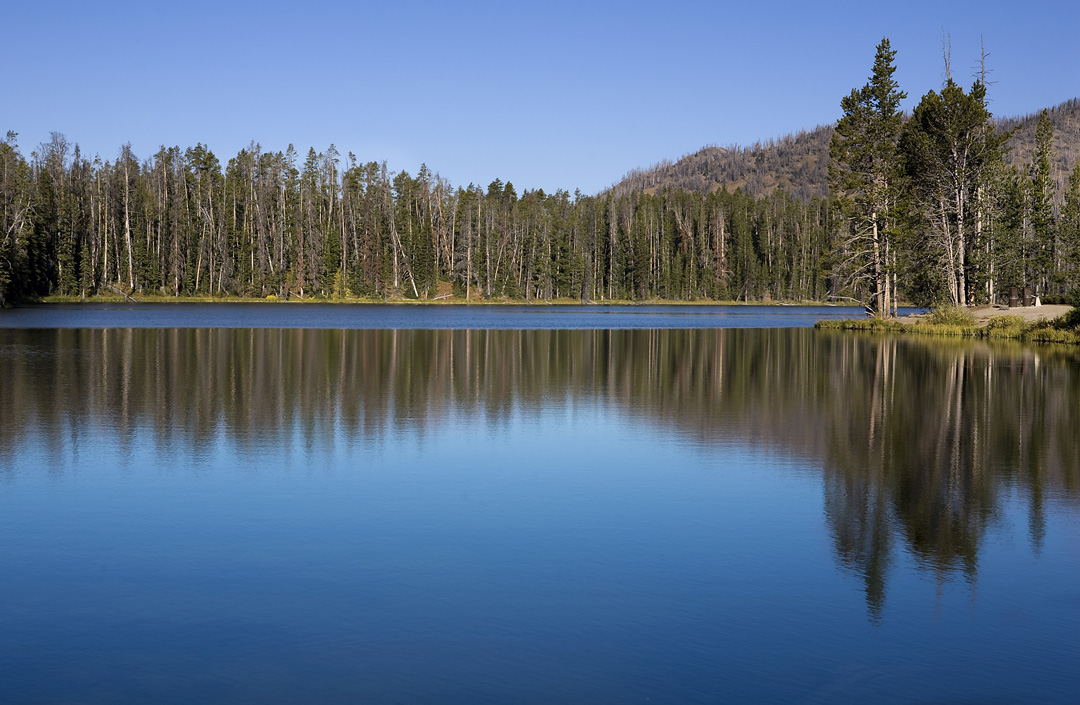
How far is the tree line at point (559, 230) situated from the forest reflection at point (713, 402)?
2348 cm

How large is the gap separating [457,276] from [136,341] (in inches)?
3619

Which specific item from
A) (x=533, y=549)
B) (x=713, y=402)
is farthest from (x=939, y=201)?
(x=533, y=549)

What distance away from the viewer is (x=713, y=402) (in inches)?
868

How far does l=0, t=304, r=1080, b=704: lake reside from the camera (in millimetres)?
6617

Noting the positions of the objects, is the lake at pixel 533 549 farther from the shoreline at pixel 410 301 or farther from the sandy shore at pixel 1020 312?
the shoreline at pixel 410 301

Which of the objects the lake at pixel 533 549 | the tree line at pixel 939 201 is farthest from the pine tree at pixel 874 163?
the lake at pixel 533 549

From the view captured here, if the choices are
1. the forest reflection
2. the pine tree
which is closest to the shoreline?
the pine tree

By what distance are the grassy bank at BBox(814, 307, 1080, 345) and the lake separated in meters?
26.0

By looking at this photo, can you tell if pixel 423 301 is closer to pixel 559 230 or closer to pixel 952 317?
pixel 559 230

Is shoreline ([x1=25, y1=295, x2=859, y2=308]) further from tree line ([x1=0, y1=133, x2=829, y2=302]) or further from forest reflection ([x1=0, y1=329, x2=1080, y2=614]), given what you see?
forest reflection ([x1=0, y1=329, x2=1080, y2=614])

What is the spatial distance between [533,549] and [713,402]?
13.2 m

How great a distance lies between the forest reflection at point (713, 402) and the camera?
12.1 meters

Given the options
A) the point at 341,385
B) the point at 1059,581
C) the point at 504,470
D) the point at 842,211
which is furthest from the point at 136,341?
the point at 842,211

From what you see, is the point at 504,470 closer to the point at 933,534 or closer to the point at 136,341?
the point at 933,534
